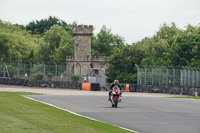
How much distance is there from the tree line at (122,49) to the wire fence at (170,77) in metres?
21.0

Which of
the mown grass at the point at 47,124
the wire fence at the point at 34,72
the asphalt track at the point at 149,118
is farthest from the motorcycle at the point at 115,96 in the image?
the wire fence at the point at 34,72

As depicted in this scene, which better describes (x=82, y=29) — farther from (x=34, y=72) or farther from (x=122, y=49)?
(x=34, y=72)

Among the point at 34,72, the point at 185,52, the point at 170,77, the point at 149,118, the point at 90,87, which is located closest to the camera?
the point at 149,118

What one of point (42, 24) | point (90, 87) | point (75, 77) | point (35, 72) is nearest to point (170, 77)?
point (90, 87)

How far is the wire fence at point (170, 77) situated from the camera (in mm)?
52416

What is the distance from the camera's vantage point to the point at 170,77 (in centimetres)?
5447

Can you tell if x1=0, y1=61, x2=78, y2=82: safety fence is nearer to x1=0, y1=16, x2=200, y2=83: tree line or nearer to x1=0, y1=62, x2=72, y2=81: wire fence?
x1=0, y1=62, x2=72, y2=81: wire fence

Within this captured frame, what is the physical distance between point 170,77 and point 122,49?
3555cm

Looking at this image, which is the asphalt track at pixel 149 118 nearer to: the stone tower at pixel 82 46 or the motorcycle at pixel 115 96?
the motorcycle at pixel 115 96

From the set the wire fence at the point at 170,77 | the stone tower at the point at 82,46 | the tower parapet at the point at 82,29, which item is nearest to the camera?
the wire fence at the point at 170,77

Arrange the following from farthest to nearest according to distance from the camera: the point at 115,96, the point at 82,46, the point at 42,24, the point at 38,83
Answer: the point at 42,24 → the point at 82,46 → the point at 38,83 → the point at 115,96

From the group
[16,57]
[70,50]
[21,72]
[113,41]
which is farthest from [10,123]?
[113,41]

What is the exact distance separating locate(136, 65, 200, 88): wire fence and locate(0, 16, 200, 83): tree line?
21.0 m

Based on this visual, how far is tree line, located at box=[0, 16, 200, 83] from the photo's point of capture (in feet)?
282
